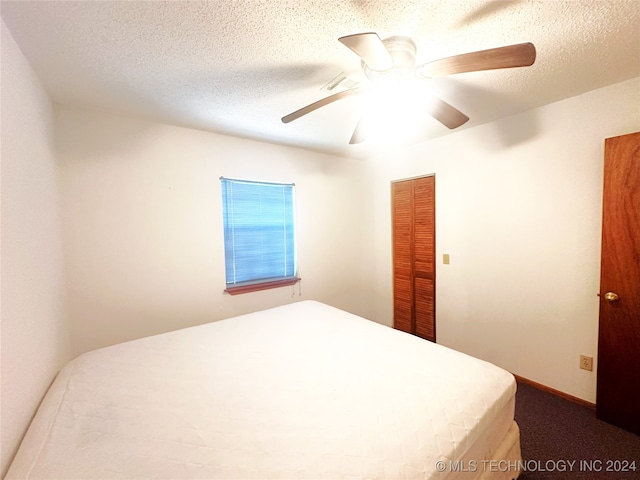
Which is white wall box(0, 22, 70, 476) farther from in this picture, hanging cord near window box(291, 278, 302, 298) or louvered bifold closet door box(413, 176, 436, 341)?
louvered bifold closet door box(413, 176, 436, 341)

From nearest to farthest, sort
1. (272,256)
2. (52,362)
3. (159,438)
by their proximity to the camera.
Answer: (159,438) < (52,362) < (272,256)

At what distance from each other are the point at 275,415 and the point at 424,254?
2347mm

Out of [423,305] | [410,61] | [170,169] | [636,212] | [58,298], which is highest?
[410,61]

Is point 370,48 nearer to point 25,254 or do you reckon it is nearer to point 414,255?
point 25,254

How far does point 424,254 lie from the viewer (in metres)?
2.90

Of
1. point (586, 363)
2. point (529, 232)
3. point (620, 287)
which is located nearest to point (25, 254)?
point (529, 232)

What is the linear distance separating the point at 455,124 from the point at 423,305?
2.02 m

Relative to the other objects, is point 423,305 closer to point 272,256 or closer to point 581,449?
point 581,449

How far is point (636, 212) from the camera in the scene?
1.57 m

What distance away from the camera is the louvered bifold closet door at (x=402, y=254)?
306cm

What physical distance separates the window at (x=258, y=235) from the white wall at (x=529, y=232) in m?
1.63

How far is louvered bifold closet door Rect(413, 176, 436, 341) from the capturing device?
2820 mm

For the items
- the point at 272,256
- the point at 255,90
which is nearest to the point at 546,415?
the point at 272,256

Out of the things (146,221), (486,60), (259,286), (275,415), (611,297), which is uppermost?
(486,60)
